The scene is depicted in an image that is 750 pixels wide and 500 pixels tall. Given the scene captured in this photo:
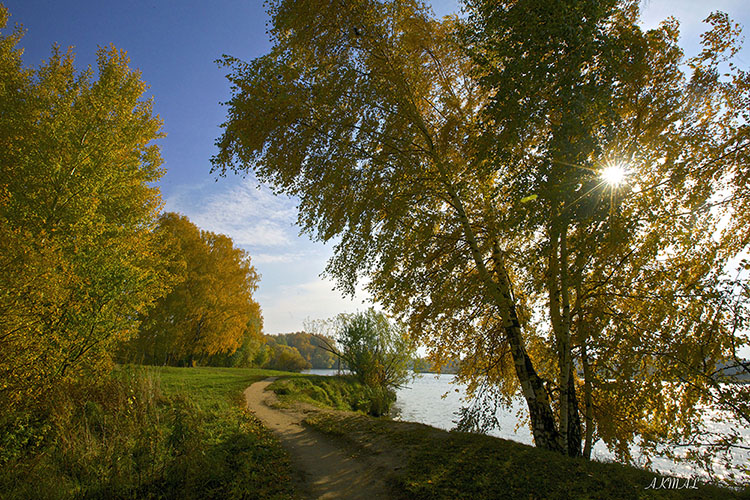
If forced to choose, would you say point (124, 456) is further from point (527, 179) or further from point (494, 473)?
point (527, 179)

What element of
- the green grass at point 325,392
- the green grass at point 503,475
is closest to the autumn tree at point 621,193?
the green grass at point 503,475

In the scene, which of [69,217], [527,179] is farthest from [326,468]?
[69,217]

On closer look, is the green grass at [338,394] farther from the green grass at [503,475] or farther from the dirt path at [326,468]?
the green grass at [503,475]

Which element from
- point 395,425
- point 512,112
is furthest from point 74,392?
point 512,112

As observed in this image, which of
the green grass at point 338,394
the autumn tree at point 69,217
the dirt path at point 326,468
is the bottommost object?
the green grass at point 338,394

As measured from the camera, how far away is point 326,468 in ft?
21.5

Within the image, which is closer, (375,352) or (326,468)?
(326,468)

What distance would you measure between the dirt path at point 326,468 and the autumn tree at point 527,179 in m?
3.14

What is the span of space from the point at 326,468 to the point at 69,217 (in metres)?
8.50

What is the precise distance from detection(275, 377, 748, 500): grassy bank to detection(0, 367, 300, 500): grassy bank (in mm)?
2177

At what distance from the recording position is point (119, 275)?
26.5 ft

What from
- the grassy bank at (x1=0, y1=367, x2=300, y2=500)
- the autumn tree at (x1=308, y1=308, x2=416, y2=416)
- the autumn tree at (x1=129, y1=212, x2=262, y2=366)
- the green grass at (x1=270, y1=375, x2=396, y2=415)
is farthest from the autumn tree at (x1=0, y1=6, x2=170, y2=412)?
the autumn tree at (x1=308, y1=308, x2=416, y2=416)

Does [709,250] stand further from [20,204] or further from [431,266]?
[20,204]

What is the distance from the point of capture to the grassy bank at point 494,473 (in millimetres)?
4387
